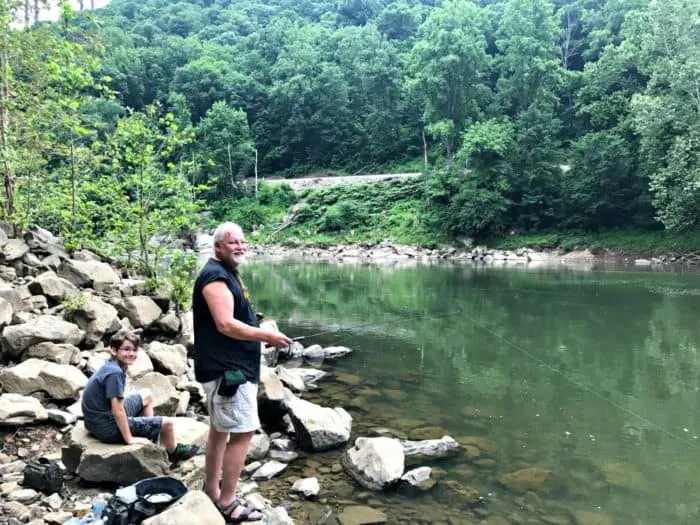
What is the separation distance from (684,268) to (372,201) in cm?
2586

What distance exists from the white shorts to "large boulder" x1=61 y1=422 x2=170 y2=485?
36.4 inches

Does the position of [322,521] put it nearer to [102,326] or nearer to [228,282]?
[228,282]

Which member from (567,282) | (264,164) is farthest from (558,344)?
(264,164)

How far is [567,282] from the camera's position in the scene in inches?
829

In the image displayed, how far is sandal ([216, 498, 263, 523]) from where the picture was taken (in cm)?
358

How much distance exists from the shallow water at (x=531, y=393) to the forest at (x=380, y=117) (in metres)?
5.06

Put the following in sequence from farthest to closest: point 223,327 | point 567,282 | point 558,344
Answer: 1. point 567,282
2. point 558,344
3. point 223,327

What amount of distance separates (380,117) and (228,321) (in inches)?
2269

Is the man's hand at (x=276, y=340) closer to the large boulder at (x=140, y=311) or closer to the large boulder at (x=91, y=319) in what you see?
the large boulder at (x=91, y=319)

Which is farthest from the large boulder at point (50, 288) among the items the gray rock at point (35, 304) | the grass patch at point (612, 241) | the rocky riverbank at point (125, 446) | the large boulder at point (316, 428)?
the grass patch at point (612, 241)

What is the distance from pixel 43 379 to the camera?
5.39m

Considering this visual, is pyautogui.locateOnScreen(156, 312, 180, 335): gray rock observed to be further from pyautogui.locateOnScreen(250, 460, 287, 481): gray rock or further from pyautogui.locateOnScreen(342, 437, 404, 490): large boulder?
pyautogui.locateOnScreen(342, 437, 404, 490): large boulder

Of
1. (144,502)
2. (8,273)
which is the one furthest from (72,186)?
(144,502)

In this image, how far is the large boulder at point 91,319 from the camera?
6938 mm
